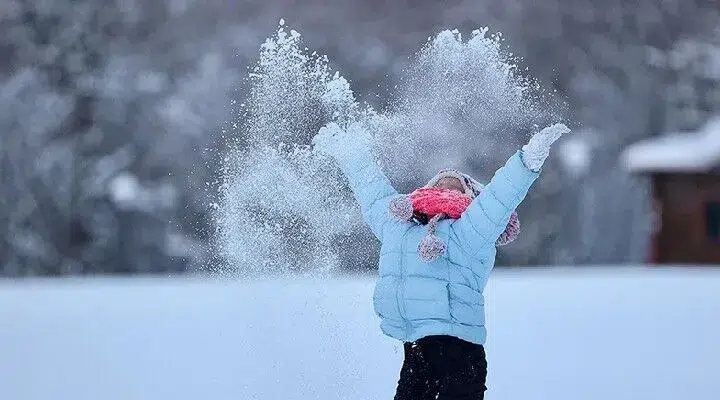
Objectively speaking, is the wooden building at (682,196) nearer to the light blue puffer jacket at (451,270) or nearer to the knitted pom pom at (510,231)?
the knitted pom pom at (510,231)

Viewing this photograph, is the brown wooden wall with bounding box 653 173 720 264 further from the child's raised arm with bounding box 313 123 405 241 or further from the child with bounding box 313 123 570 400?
the child with bounding box 313 123 570 400

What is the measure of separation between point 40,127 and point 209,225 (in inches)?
178

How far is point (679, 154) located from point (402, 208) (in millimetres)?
22511

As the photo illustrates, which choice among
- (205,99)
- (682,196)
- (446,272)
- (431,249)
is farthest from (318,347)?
(682,196)

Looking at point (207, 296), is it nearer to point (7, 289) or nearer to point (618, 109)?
point (7, 289)

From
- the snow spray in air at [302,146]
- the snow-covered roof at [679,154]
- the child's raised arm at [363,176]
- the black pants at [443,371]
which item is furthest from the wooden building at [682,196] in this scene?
the black pants at [443,371]

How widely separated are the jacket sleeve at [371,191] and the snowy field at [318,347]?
1262 millimetres

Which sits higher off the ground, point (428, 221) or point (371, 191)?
point (371, 191)

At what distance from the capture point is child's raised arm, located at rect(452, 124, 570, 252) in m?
3.86

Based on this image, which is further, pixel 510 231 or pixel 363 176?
pixel 363 176

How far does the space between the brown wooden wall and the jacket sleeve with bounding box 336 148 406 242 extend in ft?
73.6

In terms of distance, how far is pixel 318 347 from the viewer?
253 inches

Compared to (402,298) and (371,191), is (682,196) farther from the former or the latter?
(402,298)

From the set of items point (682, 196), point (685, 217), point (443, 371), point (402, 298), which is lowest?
point (443, 371)
